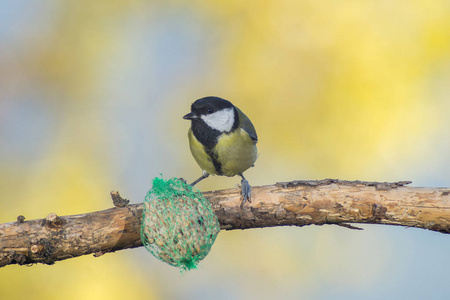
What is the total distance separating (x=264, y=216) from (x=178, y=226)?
485 millimetres

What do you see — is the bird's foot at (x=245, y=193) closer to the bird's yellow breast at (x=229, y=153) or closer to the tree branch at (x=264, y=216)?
the tree branch at (x=264, y=216)

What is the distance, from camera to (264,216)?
106 inches

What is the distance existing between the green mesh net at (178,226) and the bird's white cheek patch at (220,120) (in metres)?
0.84

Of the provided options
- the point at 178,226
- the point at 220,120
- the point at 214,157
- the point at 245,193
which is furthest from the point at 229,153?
the point at 178,226

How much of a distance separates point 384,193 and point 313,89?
8.42 feet

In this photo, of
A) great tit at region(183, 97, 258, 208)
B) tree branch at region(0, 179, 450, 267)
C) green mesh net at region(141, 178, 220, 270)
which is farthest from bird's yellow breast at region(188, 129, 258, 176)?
green mesh net at region(141, 178, 220, 270)

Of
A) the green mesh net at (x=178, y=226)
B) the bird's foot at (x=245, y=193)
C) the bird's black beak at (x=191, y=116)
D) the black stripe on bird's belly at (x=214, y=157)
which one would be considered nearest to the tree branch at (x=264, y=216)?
the bird's foot at (x=245, y=193)

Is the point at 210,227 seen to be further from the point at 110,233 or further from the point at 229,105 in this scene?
the point at 229,105

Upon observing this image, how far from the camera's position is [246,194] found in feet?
8.90

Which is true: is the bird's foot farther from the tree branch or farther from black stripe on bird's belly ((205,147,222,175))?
black stripe on bird's belly ((205,147,222,175))

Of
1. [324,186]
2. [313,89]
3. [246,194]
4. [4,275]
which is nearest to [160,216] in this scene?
[246,194]

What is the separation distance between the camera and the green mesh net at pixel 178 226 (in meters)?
2.43

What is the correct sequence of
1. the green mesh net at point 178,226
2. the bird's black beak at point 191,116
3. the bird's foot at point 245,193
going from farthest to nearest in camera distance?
the bird's black beak at point 191,116 < the bird's foot at point 245,193 < the green mesh net at point 178,226

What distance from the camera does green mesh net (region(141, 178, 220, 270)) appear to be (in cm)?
243
